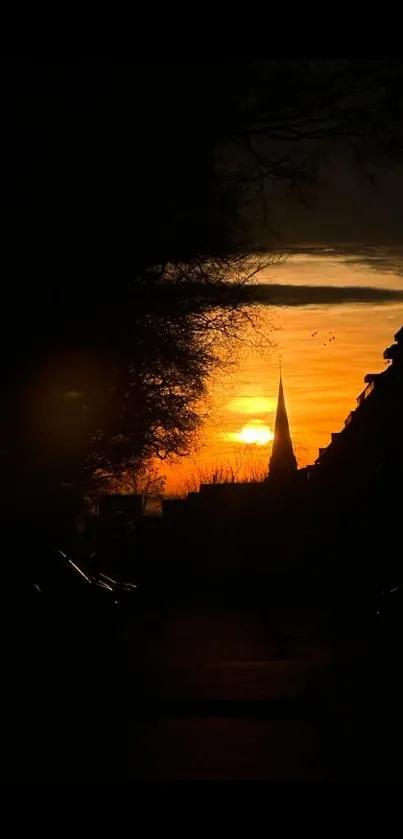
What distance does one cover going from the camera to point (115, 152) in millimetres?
13516

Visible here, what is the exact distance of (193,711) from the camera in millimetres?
11086

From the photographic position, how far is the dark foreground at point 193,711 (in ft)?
28.2

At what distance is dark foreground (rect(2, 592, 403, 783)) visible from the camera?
8.61 metres

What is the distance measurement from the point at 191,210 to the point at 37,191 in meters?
2.56

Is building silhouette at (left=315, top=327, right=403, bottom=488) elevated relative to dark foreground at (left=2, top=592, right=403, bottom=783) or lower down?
elevated

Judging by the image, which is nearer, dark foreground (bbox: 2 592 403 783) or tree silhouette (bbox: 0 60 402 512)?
dark foreground (bbox: 2 592 403 783)

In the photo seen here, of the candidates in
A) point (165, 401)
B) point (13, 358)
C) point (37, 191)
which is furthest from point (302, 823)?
point (165, 401)

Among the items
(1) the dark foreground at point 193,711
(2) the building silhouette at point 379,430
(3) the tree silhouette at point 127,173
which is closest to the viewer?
(1) the dark foreground at point 193,711

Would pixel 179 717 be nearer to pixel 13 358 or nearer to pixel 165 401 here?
pixel 13 358

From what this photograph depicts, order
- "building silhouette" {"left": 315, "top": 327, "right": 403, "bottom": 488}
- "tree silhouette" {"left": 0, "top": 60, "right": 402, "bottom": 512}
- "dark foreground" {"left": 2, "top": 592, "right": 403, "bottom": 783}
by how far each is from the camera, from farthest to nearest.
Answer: "building silhouette" {"left": 315, "top": 327, "right": 403, "bottom": 488} → "tree silhouette" {"left": 0, "top": 60, "right": 402, "bottom": 512} → "dark foreground" {"left": 2, "top": 592, "right": 403, "bottom": 783}

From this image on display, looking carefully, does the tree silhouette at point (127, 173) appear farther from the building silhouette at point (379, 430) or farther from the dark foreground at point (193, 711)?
the building silhouette at point (379, 430)

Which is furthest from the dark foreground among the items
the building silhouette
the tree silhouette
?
the building silhouette

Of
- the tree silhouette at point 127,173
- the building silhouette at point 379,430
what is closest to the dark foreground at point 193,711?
the tree silhouette at point 127,173

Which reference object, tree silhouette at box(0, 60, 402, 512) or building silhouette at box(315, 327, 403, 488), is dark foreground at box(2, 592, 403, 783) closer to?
tree silhouette at box(0, 60, 402, 512)
